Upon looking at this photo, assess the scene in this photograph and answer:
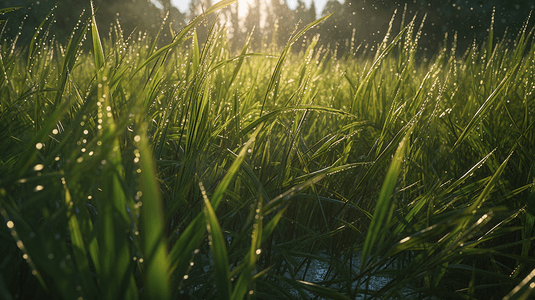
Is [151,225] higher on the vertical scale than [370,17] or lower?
lower

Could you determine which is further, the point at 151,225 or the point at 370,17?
the point at 370,17

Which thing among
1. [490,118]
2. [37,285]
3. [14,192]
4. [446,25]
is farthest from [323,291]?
[446,25]

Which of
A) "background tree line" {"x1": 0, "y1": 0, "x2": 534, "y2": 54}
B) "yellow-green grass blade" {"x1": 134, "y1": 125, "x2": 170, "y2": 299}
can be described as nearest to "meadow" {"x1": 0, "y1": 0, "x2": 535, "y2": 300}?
"yellow-green grass blade" {"x1": 134, "y1": 125, "x2": 170, "y2": 299}

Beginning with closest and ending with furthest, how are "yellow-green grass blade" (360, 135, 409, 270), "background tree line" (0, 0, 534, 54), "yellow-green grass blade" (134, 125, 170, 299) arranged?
1. "yellow-green grass blade" (134, 125, 170, 299)
2. "yellow-green grass blade" (360, 135, 409, 270)
3. "background tree line" (0, 0, 534, 54)

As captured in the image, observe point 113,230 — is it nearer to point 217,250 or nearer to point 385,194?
point 217,250

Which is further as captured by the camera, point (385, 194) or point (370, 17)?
point (370, 17)

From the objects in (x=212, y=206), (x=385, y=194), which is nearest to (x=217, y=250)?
(x=212, y=206)

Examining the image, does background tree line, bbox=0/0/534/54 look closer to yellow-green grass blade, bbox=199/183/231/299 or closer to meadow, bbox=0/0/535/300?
meadow, bbox=0/0/535/300

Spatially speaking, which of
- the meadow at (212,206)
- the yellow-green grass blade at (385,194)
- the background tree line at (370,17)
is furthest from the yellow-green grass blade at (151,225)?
the background tree line at (370,17)

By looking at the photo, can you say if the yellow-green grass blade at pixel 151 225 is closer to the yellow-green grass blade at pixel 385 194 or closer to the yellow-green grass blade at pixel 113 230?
the yellow-green grass blade at pixel 113 230

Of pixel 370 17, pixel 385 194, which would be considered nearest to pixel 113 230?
pixel 385 194

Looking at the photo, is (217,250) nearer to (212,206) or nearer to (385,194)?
(212,206)

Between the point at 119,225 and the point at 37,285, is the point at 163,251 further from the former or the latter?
the point at 37,285

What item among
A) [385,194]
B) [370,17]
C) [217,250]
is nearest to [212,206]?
[217,250]
